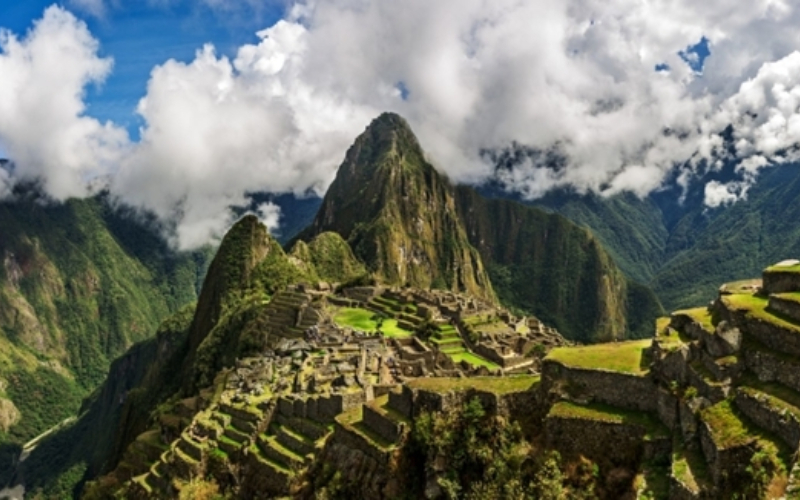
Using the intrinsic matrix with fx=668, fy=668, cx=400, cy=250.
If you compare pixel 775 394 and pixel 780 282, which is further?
pixel 780 282

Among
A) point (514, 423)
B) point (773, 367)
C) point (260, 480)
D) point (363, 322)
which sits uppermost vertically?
point (363, 322)

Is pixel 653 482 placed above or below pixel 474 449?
below

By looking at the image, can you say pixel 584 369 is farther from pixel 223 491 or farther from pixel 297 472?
pixel 223 491

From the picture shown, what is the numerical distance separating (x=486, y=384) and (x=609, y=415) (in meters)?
6.60

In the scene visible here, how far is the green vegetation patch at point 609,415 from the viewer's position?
72.5 feet

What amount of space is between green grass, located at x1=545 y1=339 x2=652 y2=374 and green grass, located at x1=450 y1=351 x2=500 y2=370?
3482cm

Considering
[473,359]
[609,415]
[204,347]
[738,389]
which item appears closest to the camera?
[738,389]

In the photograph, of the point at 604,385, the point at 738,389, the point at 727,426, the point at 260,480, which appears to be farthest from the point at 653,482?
the point at 260,480

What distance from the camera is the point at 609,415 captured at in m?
23.3

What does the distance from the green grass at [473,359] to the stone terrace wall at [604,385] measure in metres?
37.2

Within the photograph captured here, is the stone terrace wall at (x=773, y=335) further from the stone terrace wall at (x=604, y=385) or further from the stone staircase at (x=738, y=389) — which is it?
the stone terrace wall at (x=604, y=385)

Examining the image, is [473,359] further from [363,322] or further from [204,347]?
[204,347]

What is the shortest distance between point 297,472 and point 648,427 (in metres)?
18.6

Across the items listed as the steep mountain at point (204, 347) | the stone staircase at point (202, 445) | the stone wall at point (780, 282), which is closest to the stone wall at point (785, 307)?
the stone wall at point (780, 282)
